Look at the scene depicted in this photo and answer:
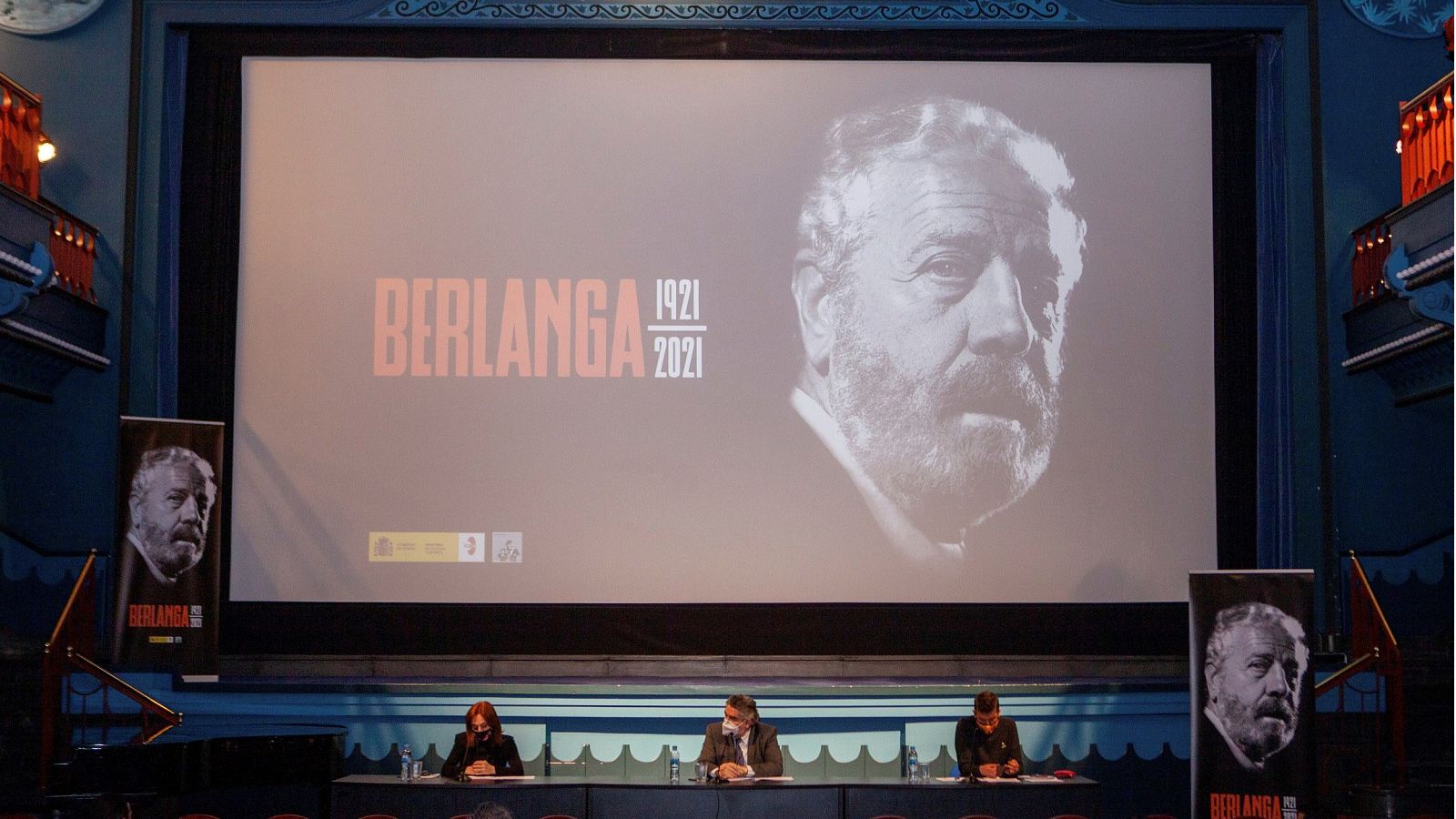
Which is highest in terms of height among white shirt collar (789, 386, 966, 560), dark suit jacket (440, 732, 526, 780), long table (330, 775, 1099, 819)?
white shirt collar (789, 386, 966, 560)

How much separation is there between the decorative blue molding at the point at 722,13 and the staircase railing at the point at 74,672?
4.21m

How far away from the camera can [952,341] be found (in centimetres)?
913

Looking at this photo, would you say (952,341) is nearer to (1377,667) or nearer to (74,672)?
(1377,667)

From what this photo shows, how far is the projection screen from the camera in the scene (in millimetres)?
9055

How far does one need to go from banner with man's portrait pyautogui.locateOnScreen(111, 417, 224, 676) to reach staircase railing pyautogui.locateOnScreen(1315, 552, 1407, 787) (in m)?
6.51

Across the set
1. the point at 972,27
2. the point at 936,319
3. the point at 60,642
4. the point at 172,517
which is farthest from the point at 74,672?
the point at 972,27

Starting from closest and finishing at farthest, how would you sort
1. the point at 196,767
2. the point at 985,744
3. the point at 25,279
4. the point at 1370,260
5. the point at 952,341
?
the point at 196,767 → the point at 985,744 → the point at 25,279 → the point at 1370,260 → the point at 952,341

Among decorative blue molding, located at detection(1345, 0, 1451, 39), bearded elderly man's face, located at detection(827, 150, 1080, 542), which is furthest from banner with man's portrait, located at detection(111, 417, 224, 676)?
decorative blue molding, located at detection(1345, 0, 1451, 39)

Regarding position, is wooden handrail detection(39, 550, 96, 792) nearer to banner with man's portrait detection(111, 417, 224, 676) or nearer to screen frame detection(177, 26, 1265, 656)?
banner with man's portrait detection(111, 417, 224, 676)

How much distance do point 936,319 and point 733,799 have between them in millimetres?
3593

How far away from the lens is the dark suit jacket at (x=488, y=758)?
7.32 m

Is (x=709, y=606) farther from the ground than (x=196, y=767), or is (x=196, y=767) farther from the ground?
(x=709, y=606)

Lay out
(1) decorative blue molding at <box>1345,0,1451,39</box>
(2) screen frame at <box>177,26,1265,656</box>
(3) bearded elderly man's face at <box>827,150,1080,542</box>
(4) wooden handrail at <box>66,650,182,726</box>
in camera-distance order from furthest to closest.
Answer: (1) decorative blue molding at <box>1345,0,1451,39</box> → (3) bearded elderly man's face at <box>827,150,1080,542</box> → (2) screen frame at <box>177,26,1265,656</box> → (4) wooden handrail at <box>66,650,182,726</box>

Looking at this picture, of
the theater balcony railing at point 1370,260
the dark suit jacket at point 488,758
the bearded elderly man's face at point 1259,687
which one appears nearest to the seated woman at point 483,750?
the dark suit jacket at point 488,758
